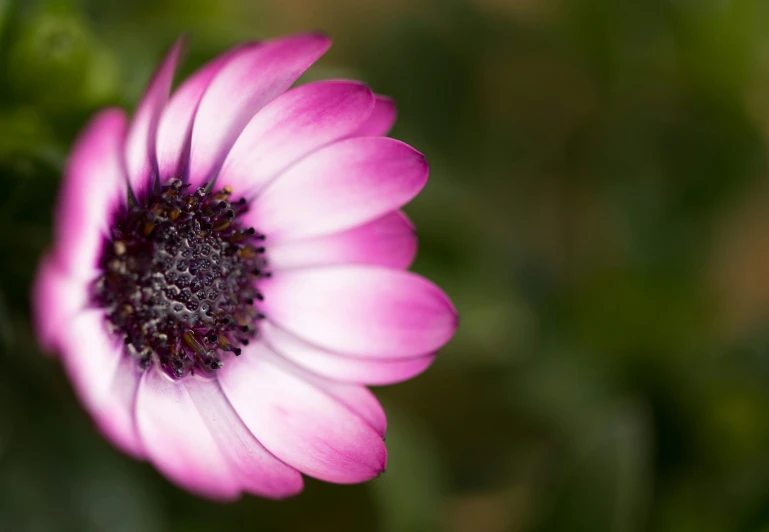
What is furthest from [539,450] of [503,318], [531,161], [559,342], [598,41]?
[598,41]

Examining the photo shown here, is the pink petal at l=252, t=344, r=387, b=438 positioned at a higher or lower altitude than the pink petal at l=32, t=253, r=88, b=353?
lower

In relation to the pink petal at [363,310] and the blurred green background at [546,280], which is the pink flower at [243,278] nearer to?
the pink petal at [363,310]

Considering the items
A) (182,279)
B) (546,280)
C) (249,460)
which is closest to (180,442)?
(249,460)

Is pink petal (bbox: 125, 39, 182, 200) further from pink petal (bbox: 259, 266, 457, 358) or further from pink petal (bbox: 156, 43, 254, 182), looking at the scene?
pink petal (bbox: 259, 266, 457, 358)

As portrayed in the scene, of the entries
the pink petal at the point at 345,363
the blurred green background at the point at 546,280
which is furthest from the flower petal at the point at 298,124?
the blurred green background at the point at 546,280

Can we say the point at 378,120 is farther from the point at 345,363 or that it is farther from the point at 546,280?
the point at 546,280

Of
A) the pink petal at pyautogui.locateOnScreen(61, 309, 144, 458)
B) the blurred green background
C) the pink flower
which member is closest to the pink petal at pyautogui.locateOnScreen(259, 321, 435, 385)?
the pink flower
